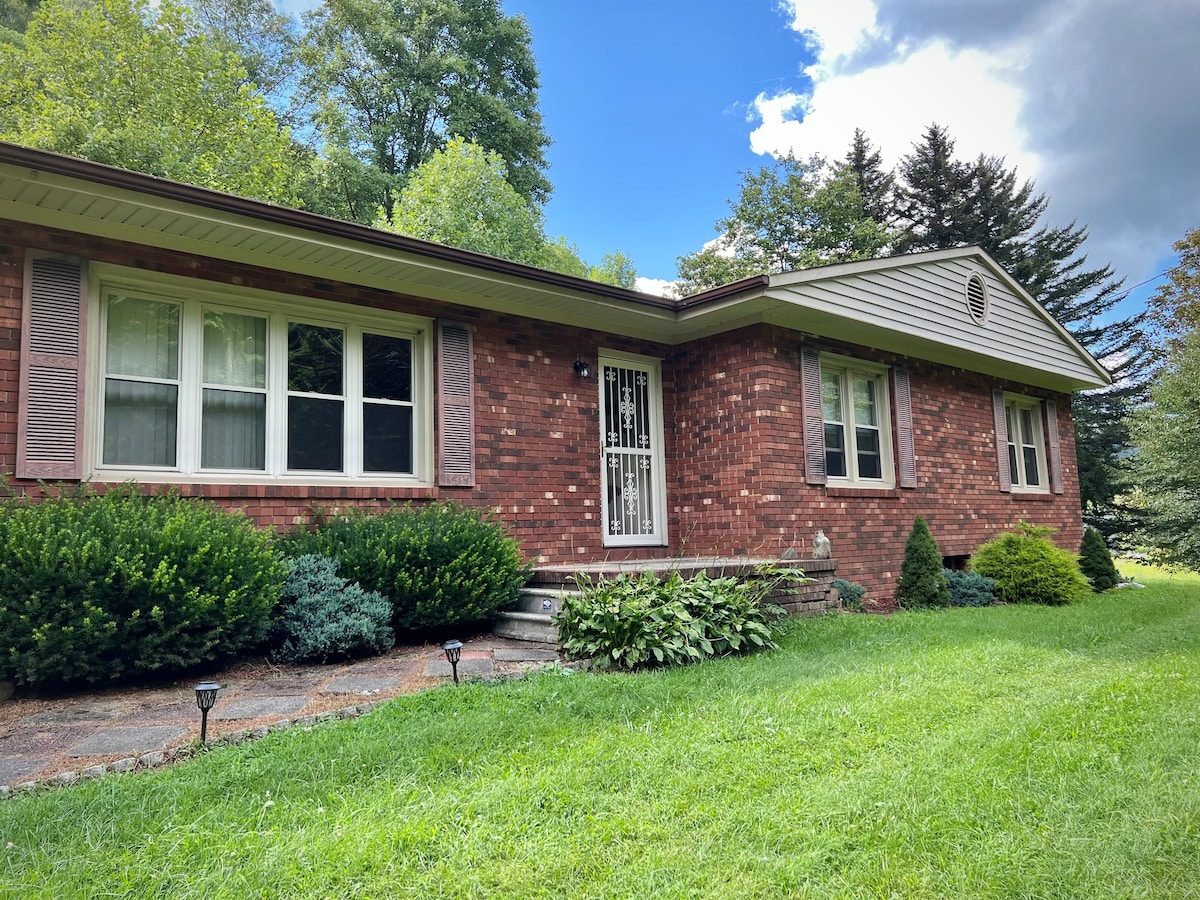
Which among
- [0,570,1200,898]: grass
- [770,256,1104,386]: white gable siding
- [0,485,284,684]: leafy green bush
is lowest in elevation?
[0,570,1200,898]: grass

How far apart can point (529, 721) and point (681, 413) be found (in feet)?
18.3

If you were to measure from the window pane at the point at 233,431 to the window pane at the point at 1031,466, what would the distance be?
36.6ft

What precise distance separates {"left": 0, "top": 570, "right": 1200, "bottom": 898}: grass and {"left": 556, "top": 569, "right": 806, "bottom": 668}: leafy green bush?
63 centimetres

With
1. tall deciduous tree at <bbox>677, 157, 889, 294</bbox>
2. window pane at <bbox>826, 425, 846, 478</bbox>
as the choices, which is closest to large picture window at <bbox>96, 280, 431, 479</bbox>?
window pane at <bbox>826, 425, 846, 478</bbox>

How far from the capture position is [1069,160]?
28.4 meters

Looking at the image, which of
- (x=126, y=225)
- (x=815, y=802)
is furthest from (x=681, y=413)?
(x=815, y=802)

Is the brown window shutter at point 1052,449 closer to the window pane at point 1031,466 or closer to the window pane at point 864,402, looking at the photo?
the window pane at point 1031,466

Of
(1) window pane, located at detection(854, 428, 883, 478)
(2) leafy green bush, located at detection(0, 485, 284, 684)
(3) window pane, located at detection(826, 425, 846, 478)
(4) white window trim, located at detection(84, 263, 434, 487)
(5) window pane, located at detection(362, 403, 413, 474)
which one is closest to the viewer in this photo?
(2) leafy green bush, located at detection(0, 485, 284, 684)

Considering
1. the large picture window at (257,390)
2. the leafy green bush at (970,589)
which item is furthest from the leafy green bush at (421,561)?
the leafy green bush at (970,589)

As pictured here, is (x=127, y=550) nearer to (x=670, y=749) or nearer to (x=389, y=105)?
(x=670, y=749)

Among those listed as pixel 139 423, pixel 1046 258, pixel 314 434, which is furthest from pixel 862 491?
pixel 1046 258

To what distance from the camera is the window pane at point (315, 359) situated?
6336 mm

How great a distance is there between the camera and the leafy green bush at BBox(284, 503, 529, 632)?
5523 mm

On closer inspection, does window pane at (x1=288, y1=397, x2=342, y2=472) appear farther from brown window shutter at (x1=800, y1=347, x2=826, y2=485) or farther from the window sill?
the window sill
